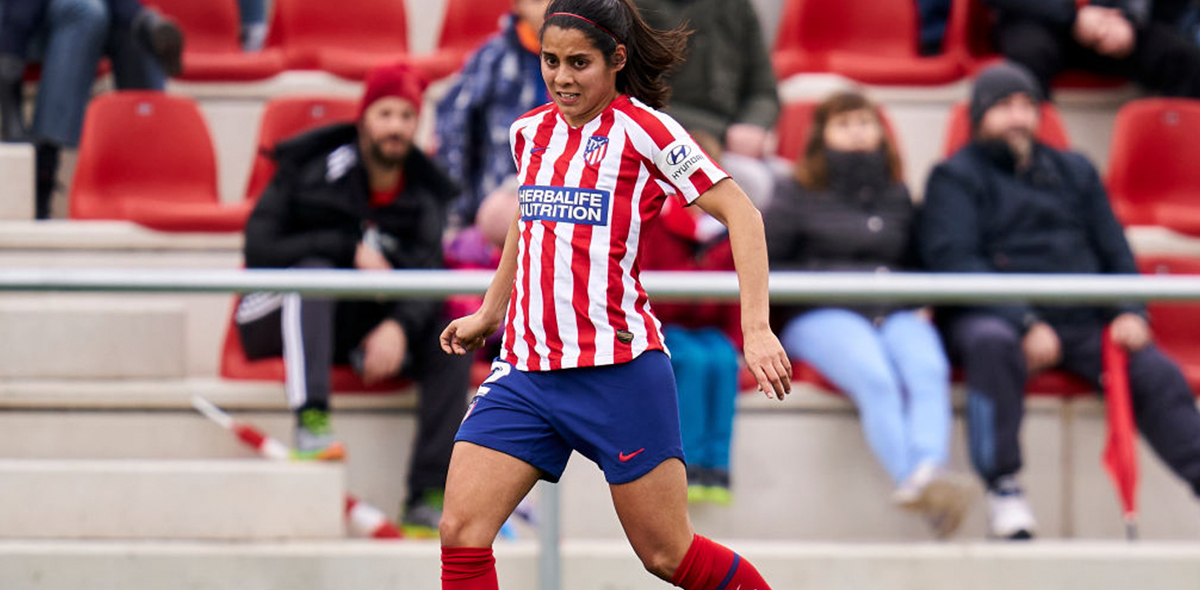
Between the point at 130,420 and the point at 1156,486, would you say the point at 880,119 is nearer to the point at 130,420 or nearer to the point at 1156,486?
the point at 1156,486

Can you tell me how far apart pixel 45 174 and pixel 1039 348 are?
11.4 ft

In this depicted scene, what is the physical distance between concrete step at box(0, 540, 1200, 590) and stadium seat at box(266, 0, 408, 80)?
328 cm

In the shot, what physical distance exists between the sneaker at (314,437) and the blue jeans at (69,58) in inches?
79.2

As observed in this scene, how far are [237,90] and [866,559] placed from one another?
352 cm

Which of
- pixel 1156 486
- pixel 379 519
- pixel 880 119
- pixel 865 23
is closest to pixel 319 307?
pixel 379 519

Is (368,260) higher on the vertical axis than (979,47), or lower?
lower

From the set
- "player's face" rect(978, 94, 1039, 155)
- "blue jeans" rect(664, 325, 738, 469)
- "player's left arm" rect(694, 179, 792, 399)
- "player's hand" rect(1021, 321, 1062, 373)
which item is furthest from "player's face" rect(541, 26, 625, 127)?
"player's face" rect(978, 94, 1039, 155)

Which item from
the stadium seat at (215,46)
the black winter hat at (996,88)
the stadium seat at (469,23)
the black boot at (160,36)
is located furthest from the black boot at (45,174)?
the black winter hat at (996,88)

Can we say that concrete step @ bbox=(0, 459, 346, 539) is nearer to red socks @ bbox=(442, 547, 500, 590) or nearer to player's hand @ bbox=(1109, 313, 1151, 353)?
red socks @ bbox=(442, 547, 500, 590)

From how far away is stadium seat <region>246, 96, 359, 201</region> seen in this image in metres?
5.24

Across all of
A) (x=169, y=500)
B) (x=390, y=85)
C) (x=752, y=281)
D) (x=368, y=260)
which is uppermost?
(x=390, y=85)

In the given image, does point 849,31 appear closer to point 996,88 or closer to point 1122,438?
point 996,88

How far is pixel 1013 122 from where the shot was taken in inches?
193

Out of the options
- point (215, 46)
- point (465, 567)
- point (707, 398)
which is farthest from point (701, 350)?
point (215, 46)
